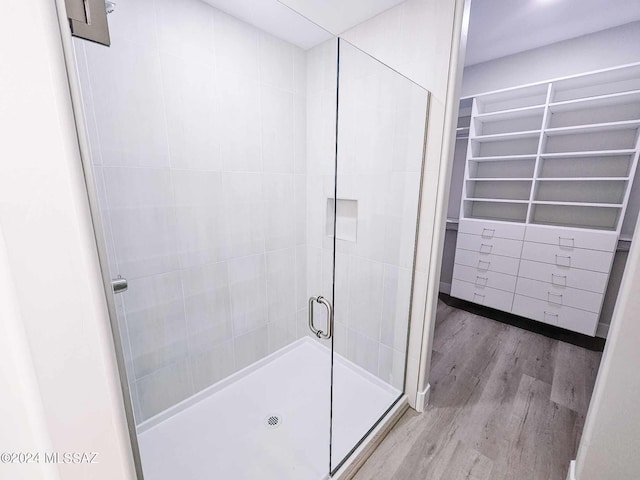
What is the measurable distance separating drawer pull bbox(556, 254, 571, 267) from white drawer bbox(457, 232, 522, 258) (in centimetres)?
28

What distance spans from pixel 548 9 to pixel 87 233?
3088 millimetres

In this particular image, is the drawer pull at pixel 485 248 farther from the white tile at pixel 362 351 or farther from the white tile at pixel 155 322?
the white tile at pixel 155 322

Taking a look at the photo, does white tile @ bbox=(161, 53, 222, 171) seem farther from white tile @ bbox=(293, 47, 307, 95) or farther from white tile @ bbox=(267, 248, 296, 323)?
white tile @ bbox=(267, 248, 296, 323)

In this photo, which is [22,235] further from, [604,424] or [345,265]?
[604,424]

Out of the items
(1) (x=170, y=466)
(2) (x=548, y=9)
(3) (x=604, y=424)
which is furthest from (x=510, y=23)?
(1) (x=170, y=466)

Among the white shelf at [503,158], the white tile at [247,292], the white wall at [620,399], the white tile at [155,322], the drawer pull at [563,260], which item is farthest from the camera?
the white shelf at [503,158]

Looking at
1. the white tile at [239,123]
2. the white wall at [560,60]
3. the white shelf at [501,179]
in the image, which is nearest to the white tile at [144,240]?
the white tile at [239,123]

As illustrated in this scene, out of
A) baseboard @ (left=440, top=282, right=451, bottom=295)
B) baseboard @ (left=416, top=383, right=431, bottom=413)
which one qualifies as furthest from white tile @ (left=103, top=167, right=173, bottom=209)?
baseboard @ (left=440, top=282, right=451, bottom=295)

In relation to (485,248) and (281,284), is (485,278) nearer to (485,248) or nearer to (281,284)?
(485,248)

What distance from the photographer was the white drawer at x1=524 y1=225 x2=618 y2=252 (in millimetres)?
2037

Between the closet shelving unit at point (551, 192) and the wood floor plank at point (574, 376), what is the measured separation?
0.20 metres

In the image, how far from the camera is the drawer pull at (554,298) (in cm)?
231

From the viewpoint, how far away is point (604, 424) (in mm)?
1008

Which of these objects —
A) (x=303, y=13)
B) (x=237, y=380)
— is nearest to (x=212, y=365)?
(x=237, y=380)
